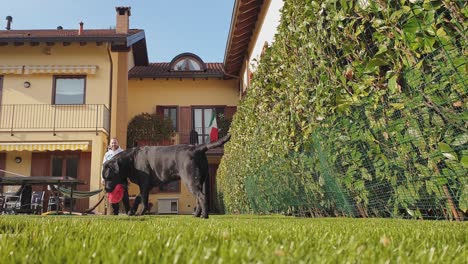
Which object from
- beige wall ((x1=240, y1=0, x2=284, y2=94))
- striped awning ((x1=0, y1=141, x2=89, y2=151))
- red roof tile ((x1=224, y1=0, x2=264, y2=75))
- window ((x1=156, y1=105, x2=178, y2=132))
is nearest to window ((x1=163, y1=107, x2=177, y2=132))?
window ((x1=156, y1=105, x2=178, y2=132))

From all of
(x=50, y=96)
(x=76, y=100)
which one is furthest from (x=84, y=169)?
(x=50, y=96)

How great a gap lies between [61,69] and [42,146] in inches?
141

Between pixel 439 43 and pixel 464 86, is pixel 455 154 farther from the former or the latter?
pixel 439 43

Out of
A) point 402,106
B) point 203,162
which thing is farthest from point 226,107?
point 402,106

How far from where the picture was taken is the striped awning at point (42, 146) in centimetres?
1658

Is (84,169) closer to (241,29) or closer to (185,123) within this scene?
(185,123)

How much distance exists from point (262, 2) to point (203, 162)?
325 inches

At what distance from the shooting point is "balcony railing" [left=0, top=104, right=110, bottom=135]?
56.2ft

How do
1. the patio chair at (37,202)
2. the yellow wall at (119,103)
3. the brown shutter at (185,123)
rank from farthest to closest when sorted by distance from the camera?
the brown shutter at (185,123) → the yellow wall at (119,103) → the patio chair at (37,202)

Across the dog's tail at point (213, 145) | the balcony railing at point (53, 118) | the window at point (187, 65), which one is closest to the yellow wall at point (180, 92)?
the window at point (187, 65)

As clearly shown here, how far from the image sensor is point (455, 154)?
8.64ft

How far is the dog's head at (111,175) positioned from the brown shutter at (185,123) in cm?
1376

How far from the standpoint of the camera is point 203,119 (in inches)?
886

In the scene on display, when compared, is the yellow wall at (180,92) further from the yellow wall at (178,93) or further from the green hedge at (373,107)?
the green hedge at (373,107)
